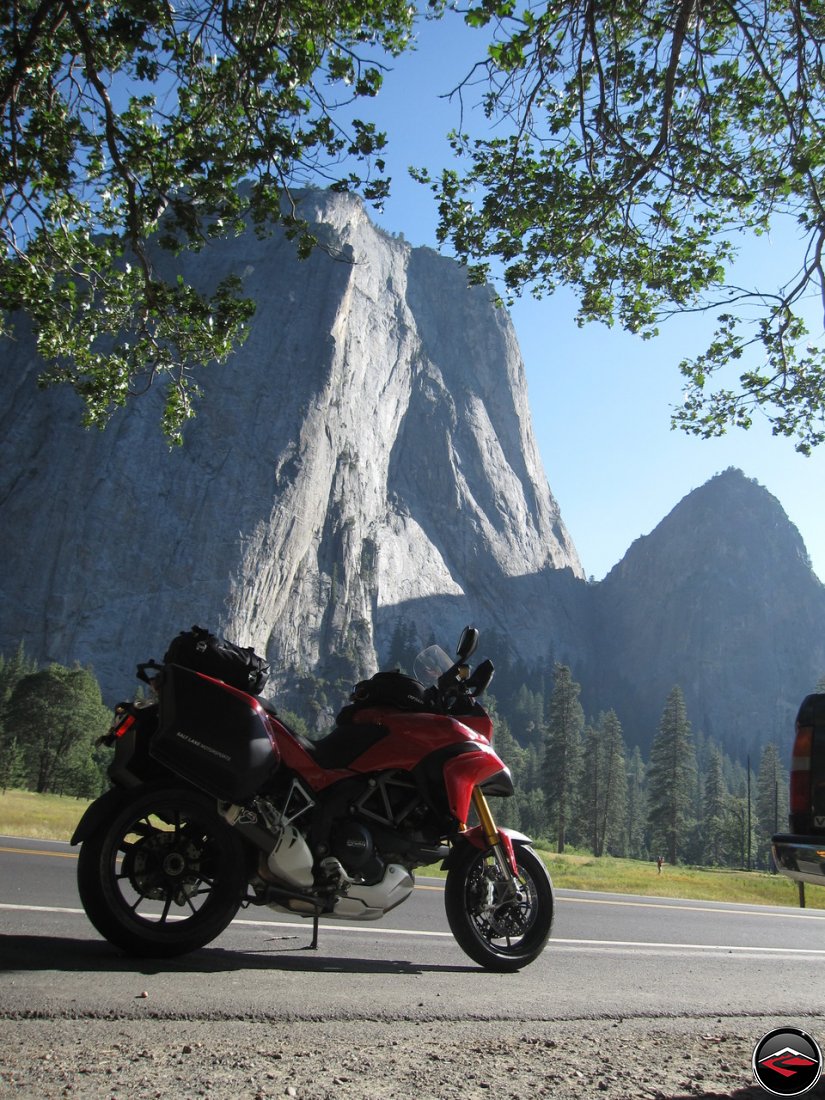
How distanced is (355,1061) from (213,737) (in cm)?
161

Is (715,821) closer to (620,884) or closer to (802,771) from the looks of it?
(620,884)

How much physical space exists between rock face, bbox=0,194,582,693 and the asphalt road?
82.4 meters

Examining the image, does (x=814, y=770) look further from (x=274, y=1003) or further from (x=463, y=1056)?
(x=274, y=1003)

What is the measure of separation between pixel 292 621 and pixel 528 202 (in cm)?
9968

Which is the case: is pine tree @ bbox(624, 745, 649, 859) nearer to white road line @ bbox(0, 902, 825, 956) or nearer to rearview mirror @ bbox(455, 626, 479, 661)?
white road line @ bbox(0, 902, 825, 956)

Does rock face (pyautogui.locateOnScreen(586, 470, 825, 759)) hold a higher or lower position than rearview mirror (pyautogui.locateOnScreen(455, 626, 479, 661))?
higher

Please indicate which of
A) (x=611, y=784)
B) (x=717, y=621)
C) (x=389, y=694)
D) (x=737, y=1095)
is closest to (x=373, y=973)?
(x=389, y=694)

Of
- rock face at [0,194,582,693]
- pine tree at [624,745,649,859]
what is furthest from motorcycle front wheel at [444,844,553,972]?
pine tree at [624,745,649,859]

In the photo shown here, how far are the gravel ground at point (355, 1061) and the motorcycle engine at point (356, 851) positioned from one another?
0.82m

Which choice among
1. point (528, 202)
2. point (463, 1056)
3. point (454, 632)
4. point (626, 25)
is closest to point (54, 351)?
point (528, 202)

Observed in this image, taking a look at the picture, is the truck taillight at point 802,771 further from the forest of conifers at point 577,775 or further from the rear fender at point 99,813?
the forest of conifers at point 577,775

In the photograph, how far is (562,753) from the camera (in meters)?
65.5

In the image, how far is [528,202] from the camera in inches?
306

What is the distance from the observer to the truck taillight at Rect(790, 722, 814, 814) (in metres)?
4.35
